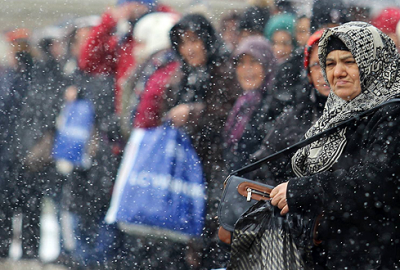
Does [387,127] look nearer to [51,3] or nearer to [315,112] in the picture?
[315,112]

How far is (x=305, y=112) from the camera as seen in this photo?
140 inches

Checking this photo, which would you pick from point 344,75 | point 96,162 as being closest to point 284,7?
point 344,75

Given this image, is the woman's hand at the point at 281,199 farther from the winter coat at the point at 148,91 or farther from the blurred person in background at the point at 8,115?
the blurred person in background at the point at 8,115

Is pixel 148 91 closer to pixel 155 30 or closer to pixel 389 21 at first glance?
pixel 155 30

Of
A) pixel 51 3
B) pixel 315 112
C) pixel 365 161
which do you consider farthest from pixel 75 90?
pixel 365 161

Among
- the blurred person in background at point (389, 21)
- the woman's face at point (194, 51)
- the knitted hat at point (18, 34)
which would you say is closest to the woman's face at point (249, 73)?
the woman's face at point (194, 51)

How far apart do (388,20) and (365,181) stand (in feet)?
5.09

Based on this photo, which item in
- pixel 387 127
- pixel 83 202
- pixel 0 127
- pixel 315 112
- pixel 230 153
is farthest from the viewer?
pixel 0 127

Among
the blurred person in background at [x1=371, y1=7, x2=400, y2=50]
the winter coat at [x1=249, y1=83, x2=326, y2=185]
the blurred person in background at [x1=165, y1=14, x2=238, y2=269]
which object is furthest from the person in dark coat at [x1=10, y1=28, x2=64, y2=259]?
the blurred person in background at [x1=371, y1=7, x2=400, y2=50]

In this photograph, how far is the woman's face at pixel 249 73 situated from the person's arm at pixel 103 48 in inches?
40.2

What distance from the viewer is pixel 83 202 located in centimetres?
483

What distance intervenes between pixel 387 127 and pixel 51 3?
3.25 metres

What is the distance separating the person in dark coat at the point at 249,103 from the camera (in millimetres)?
3943

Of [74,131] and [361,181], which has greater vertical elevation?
[74,131]
